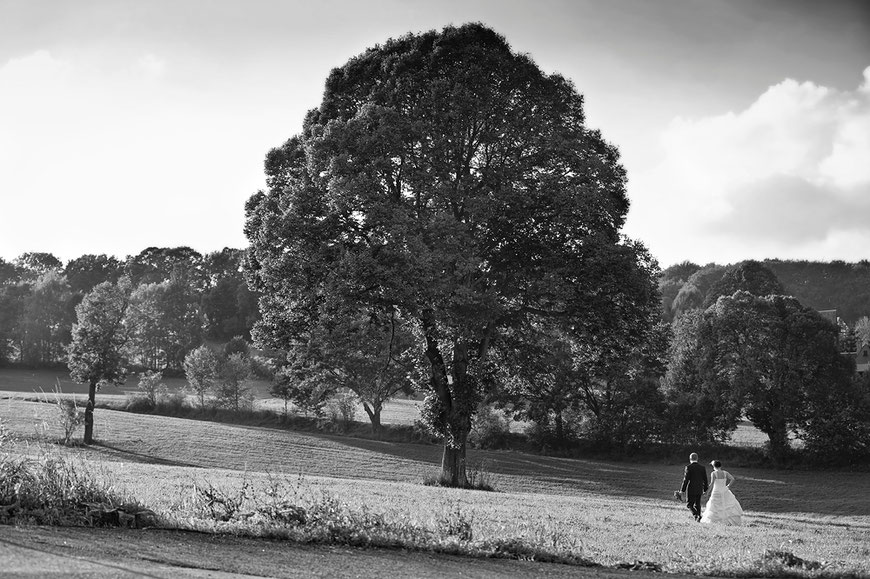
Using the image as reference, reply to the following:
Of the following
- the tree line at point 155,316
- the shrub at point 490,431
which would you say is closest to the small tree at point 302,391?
the shrub at point 490,431

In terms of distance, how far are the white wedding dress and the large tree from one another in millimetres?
7957

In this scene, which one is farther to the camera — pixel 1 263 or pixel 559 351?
pixel 1 263

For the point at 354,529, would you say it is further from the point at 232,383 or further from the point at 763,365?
the point at 232,383

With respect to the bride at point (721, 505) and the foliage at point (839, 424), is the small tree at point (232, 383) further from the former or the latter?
the bride at point (721, 505)

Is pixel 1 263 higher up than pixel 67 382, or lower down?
higher up

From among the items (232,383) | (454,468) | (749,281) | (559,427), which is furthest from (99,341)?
(749,281)

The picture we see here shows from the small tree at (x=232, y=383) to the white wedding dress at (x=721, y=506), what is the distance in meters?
49.9

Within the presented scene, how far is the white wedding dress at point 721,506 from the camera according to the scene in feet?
64.2

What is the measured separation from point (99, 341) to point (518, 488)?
1060 inches

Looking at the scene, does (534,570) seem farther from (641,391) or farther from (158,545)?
(641,391)

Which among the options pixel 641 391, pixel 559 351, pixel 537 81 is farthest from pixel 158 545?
pixel 641 391

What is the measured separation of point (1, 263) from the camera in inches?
5187

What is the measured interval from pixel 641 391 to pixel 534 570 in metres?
41.2

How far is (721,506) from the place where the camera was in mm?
19656
